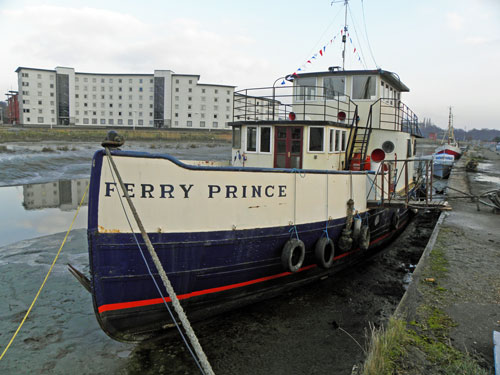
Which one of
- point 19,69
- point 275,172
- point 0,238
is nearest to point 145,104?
point 19,69

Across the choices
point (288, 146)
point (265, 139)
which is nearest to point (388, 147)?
point (288, 146)

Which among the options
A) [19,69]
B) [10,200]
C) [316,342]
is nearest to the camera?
[316,342]

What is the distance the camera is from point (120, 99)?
77.8 meters

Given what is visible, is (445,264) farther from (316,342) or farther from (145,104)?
(145,104)

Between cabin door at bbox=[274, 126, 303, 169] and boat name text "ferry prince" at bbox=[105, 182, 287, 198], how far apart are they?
2369 mm

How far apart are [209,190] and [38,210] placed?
40.3 feet

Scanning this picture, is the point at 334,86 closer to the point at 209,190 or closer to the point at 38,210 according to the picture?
the point at 209,190

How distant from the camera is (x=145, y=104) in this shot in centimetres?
7819

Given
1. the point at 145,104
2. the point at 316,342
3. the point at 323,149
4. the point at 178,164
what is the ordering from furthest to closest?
the point at 145,104 → the point at 323,149 → the point at 316,342 → the point at 178,164

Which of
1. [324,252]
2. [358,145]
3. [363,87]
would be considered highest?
[363,87]

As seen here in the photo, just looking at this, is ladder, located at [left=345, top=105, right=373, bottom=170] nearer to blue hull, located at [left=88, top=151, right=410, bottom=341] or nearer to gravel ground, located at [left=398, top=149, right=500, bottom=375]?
gravel ground, located at [left=398, top=149, right=500, bottom=375]

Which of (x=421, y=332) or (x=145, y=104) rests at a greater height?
(x=145, y=104)

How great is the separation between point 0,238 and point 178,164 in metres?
8.82

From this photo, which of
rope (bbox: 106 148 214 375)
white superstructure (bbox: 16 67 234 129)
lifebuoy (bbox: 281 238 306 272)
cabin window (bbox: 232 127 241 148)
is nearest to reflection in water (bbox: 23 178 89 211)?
cabin window (bbox: 232 127 241 148)
